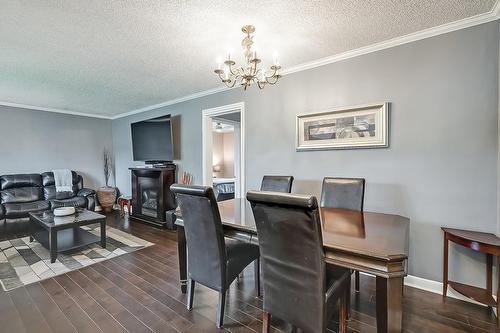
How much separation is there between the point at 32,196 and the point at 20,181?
378 millimetres

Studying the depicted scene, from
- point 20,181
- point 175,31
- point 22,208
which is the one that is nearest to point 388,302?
point 175,31

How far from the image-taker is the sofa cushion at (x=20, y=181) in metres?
4.56

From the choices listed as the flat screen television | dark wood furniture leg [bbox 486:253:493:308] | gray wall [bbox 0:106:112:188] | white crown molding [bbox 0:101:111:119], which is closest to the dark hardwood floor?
dark wood furniture leg [bbox 486:253:493:308]

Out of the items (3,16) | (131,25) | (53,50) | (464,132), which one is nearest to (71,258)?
(53,50)

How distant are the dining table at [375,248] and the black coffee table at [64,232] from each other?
2356mm

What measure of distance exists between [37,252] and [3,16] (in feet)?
9.18

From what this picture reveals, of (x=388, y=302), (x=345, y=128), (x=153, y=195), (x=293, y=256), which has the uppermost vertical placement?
(x=345, y=128)

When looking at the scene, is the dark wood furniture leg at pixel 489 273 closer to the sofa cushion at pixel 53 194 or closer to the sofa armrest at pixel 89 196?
the sofa armrest at pixel 89 196

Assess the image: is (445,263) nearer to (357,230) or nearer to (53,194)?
(357,230)

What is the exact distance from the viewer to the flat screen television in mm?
4719

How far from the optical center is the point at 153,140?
4980 millimetres

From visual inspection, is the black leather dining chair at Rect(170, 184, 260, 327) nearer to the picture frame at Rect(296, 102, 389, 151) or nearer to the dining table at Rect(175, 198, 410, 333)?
the dining table at Rect(175, 198, 410, 333)

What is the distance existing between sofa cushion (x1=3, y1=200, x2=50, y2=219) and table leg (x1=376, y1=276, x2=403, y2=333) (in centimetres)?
520

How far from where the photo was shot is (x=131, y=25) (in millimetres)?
2145
